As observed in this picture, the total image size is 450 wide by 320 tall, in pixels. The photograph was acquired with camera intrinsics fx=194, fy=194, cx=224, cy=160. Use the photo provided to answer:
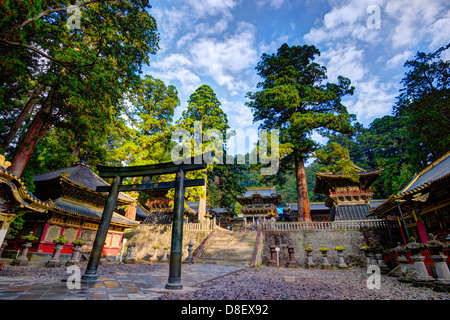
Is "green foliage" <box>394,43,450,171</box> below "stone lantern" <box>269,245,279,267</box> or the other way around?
the other way around

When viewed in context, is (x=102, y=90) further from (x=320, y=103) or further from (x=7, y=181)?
(x=320, y=103)

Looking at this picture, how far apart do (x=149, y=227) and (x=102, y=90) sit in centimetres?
1208

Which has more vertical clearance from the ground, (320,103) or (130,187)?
(320,103)

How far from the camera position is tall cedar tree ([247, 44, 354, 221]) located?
53.1ft

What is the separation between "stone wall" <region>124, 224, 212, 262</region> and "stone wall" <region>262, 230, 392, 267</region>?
516 centimetres

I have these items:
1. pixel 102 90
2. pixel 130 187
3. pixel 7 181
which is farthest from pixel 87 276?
pixel 102 90

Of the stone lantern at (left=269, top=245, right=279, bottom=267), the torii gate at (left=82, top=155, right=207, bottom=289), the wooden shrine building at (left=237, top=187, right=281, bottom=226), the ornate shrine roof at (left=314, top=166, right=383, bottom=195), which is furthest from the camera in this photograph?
the wooden shrine building at (left=237, top=187, right=281, bottom=226)

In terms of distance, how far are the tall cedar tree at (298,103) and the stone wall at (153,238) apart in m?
8.90

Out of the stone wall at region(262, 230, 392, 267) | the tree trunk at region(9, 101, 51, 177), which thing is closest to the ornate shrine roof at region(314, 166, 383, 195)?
the stone wall at region(262, 230, 392, 267)

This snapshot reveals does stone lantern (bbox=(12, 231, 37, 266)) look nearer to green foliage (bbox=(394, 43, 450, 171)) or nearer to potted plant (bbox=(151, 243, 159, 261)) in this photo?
potted plant (bbox=(151, 243, 159, 261))

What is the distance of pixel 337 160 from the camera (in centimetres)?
1556

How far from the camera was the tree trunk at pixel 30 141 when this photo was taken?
330 inches
